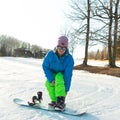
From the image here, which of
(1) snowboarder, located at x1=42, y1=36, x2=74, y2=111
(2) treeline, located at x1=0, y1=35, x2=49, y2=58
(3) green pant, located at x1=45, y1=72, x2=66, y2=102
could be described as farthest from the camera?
(2) treeline, located at x1=0, y1=35, x2=49, y2=58

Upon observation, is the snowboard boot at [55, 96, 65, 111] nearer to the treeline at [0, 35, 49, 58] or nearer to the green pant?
the green pant

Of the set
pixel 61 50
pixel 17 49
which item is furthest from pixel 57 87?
pixel 17 49

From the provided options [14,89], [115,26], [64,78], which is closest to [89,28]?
[115,26]

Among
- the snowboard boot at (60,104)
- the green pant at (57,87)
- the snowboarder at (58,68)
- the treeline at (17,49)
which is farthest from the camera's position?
the treeline at (17,49)

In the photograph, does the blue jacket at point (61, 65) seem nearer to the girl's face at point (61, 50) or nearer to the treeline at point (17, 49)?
the girl's face at point (61, 50)

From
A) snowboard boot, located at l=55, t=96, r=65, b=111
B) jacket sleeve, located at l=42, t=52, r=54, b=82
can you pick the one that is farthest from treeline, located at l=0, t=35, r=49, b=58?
snowboard boot, located at l=55, t=96, r=65, b=111

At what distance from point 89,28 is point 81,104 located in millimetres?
18726

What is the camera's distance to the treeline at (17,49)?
46281 mm

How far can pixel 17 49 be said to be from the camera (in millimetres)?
47562

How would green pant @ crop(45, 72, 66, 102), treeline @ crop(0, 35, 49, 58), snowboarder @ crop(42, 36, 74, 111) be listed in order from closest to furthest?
green pant @ crop(45, 72, 66, 102), snowboarder @ crop(42, 36, 74, 111), treeline @ crop(0, 35, 49, 58)

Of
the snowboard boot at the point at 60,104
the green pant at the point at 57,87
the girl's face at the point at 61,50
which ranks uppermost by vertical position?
the girl's face at the point at 61,50

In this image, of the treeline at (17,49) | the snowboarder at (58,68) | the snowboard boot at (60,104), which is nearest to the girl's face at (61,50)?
the snowboarder at (58,68)

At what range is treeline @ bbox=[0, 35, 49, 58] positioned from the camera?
152 feet

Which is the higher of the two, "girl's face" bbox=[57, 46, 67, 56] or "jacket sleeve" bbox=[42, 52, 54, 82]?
"girl's face" bbox=[57, 46, 67, 56]
